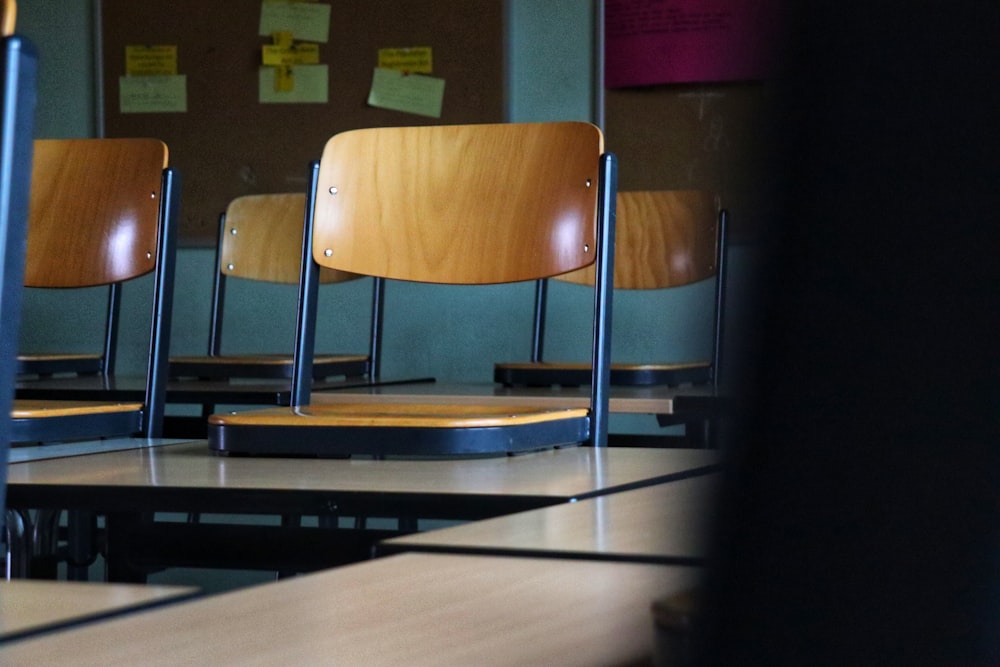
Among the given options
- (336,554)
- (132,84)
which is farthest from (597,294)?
(132,84)

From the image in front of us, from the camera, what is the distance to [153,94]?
13.6ft

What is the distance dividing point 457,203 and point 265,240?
1.76 meters

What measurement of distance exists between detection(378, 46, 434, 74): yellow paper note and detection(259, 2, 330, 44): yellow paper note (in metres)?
0.20

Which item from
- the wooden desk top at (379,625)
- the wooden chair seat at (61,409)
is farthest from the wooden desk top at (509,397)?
the wooden desk top at (379,625)

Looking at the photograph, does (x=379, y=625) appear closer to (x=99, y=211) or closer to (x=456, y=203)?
(x=456, y=203)

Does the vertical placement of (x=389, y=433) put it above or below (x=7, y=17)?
below

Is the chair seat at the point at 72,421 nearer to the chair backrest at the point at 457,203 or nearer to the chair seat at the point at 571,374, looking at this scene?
the chair backrest at the point at 457,203

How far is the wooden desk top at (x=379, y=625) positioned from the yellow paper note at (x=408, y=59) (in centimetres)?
351

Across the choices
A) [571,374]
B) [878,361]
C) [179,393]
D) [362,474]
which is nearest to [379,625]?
[878,361]

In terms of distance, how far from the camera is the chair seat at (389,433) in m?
1.23

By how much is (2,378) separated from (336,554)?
0.57 meters

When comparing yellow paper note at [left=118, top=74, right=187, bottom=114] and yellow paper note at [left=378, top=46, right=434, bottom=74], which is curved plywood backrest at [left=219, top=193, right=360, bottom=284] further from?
yellow paper note at [left=118, top=74, right=187, bottom=114]

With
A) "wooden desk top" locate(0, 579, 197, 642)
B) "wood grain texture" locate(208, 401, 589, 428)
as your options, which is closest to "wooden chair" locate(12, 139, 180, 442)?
"wood grain texture" locate(208, 401, 589, 428)

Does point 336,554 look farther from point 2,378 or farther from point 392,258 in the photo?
point 392,258
